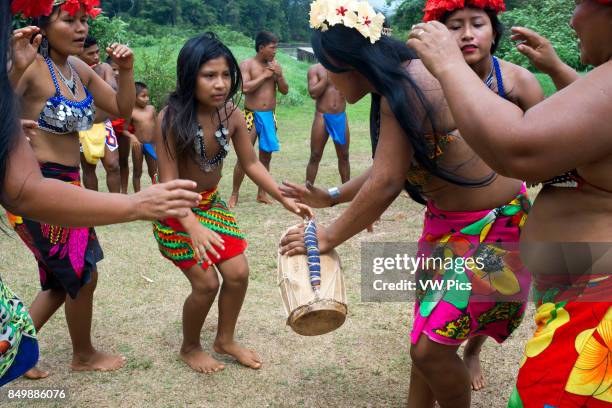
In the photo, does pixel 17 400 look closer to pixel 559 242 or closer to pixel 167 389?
pixel 167 389

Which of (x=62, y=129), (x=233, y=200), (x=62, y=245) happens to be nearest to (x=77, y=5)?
(x=62, y=129)

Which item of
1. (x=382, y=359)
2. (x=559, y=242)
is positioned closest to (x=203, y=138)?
(x=382, y=359)

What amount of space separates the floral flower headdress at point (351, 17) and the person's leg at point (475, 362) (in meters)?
1.93

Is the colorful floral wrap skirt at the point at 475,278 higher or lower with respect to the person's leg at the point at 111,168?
higher

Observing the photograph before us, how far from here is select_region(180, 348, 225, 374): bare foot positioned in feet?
12.6

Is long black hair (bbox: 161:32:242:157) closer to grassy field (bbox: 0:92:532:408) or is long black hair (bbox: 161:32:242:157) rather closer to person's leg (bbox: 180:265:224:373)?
person's leg (bbox: 180:265:224:373)

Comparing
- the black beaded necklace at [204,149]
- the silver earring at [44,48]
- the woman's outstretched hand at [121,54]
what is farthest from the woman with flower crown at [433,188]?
the silver earring at [44,48]

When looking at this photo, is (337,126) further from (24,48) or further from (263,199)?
(24,48)

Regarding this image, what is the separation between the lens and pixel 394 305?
4.69 metres

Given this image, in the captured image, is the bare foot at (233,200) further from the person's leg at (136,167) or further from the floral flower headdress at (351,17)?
the floral flower headdress at (351,17)

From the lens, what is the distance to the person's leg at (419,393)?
2.99 meters

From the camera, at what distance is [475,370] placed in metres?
3.61

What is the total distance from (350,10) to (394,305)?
270 cm

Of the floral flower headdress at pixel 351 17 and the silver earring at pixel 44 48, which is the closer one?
the floral flower headdress at pixel 351 17
